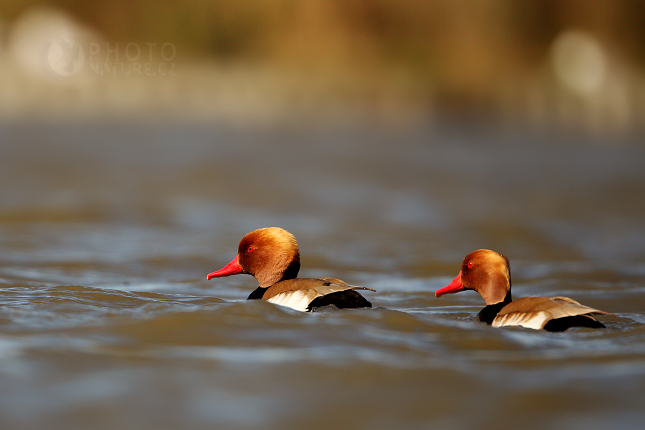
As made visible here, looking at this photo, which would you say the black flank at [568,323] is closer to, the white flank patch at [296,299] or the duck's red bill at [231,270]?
the white flank patch at [296,299]

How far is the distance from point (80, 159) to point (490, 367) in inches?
428

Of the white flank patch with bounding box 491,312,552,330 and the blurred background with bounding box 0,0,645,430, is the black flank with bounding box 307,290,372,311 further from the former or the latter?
the white flank patch with bounding box 491,312,552,330

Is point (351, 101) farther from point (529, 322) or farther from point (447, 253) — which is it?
point (529, 322)

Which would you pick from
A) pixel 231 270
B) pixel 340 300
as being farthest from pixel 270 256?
pixel 340 300

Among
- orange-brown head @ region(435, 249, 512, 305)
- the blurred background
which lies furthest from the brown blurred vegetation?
orange-brown head @ region(435, 249, 512, 305)

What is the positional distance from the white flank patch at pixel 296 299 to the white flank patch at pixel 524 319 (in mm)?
956

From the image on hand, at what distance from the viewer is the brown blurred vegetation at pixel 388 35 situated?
570 inches

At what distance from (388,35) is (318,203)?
4357mm

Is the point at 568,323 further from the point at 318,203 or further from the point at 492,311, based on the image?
the point at 318,203

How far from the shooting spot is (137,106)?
14398mm

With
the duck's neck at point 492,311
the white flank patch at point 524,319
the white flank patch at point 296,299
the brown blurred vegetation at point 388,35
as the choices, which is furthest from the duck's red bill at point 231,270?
the brown blurred vegetation at point 388,35

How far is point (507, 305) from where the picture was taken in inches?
170

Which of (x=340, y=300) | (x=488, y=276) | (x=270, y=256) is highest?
(x=270, y=256)

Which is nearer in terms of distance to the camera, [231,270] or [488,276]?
[488,276]
